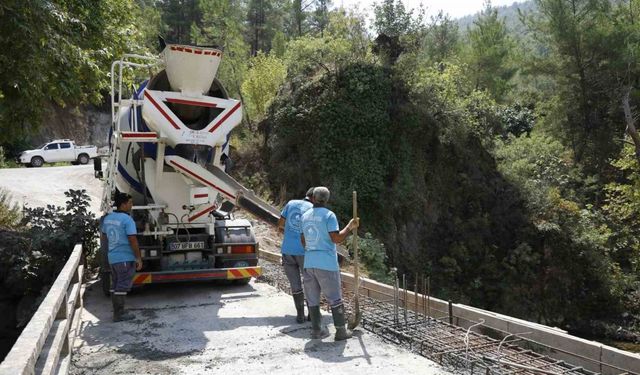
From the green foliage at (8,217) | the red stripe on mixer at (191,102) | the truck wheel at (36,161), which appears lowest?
the green foliage at (8,217)

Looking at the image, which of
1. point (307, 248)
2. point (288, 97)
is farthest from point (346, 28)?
point (307, 248)

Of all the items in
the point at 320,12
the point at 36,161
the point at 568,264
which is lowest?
the point at 568,264

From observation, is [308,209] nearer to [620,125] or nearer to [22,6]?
[22,6]

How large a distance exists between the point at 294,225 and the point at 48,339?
120 inches

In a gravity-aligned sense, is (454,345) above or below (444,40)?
Answer: below

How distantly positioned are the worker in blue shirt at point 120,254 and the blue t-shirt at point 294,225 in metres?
1.99

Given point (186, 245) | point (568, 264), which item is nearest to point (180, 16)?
point (568, 264)

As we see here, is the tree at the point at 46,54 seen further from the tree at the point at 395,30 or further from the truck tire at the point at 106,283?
the tree at the point at 395,30

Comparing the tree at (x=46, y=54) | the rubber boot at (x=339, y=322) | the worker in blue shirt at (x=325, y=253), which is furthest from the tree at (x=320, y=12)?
the rubber boot at (x=339, y=322)

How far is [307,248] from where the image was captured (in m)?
6.32

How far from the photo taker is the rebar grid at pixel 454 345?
207 inches

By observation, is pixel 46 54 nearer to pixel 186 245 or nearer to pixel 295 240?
pixel 186 245

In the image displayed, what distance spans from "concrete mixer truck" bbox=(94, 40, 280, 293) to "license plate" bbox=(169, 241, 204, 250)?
15 mm

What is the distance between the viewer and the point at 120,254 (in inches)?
282
